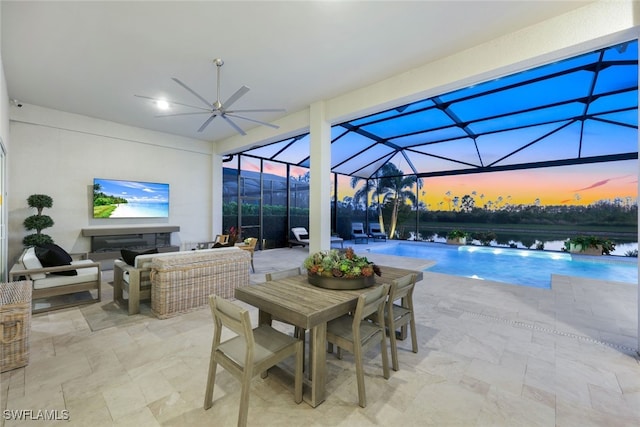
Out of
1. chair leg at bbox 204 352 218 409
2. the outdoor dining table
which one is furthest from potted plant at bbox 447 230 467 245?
chair leg at bbox 204 352 218 409

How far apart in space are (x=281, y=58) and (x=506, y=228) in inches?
412

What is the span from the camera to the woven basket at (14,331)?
221 centimetres

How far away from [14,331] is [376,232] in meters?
11.4

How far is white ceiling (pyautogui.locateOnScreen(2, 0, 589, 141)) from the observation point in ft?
9.46

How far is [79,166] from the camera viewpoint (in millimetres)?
5992

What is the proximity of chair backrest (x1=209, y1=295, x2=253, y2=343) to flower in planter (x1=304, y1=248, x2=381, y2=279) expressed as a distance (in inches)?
31.6

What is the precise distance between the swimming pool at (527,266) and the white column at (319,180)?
2929mm

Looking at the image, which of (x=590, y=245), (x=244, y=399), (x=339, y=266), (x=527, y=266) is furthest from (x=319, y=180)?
(x=590, y=245)

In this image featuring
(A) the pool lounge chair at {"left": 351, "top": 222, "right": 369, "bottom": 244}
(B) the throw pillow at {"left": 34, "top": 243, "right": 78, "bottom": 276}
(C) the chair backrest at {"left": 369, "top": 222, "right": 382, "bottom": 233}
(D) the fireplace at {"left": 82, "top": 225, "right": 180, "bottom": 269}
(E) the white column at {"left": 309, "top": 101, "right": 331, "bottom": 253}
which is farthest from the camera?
(C) the chair backrest at {"left": 369, "top": 222, "right": 382, "bottom": 233}

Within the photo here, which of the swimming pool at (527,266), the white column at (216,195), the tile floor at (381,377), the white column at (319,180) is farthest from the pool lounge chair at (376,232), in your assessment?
the tile floor at (381,377)

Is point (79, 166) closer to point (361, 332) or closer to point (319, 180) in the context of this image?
point (319, 180)

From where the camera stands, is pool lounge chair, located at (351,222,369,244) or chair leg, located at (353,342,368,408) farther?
pool lounge chair, located at (351,222,369,244)

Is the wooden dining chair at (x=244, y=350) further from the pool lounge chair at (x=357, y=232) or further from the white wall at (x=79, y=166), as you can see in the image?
the pool lounge chair at (x=357, y=232)

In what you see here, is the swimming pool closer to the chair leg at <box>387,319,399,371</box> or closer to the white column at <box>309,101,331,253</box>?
the white column at <box>309,101,331,253</box>
